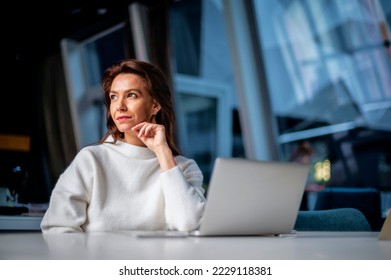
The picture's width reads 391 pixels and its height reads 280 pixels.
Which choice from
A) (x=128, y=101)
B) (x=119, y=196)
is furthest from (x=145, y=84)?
(x=119, y=196)

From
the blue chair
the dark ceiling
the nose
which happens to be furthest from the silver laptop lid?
the dark ceiling

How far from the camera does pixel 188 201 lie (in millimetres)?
1647

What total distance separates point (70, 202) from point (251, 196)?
1.88 ft

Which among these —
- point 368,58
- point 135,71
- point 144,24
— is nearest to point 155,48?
point 144,24

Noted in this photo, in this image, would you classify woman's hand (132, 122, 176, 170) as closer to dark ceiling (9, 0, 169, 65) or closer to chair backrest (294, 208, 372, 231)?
chair backrest (294, 208, 372, 231)

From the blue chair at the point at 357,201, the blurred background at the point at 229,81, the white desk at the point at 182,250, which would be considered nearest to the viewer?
the white desk at the point at 182,250

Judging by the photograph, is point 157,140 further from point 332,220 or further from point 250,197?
point 332,220

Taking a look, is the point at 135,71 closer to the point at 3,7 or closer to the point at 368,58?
the point at 368,58

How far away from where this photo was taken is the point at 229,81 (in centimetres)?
562

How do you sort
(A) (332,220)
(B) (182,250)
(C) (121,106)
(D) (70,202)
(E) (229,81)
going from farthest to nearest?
(E) (229,81)
(A) (332,220)
(C) (121,106)
(D) (70,202)
(B) (182,250)

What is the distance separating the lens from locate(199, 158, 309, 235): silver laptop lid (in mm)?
1242

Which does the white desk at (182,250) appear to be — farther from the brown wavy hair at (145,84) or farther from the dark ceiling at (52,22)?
the dark ceiling at (52,22)

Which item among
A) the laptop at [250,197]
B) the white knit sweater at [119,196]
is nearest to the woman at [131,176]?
the white knit sweater at [119,196]

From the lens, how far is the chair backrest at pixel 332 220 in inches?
78.5
